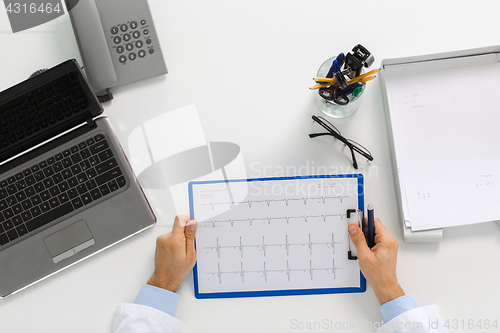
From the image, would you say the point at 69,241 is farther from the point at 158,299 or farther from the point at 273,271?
the point at 273,271

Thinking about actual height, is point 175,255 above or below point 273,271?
above

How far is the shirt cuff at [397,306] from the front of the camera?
0.76 meters

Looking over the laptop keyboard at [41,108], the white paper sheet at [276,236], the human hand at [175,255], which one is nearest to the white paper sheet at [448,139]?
the white paper sheet at [276,236]

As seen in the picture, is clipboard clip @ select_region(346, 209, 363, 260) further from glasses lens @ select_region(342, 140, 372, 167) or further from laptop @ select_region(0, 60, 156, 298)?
laptop @ select_region(0, 60, 156, 298)

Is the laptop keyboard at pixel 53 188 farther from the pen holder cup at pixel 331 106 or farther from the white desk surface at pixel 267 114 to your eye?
the pen holder cup at pixel 331 106

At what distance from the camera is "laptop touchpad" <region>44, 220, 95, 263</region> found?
0.79 m

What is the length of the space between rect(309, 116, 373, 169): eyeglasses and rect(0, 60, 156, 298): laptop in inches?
18.6

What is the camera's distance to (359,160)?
82cm

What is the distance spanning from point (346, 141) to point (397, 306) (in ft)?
1.32

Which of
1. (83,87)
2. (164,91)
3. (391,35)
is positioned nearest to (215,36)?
(164,91)

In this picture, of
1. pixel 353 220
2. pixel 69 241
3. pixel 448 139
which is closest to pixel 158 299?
pixel 69 241

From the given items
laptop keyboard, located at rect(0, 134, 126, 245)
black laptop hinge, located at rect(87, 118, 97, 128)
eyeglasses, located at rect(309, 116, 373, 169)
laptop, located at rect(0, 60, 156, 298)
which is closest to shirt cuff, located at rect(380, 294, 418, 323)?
eyeglasses, located at rect(309, 116, 373, 169)

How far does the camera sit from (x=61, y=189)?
0.79 meters

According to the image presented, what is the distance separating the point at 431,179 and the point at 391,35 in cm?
38
